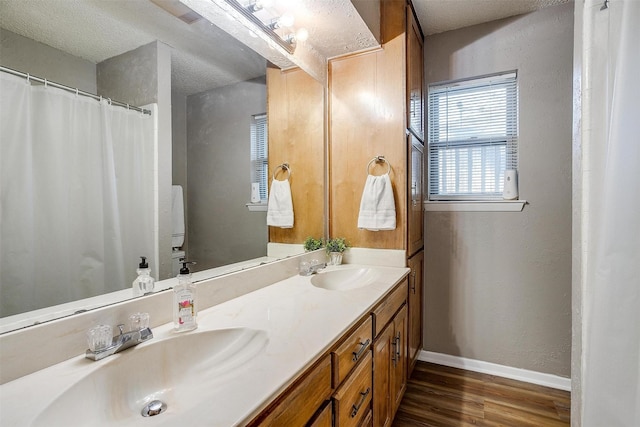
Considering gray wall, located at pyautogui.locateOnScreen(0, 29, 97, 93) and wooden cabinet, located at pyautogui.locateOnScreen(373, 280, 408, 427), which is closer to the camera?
gray wall, located at pyautogui.locateOnScreen(0, 29, 97, 93)

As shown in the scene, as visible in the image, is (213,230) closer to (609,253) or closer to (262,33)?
(262,33)

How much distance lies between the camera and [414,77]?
2027mm

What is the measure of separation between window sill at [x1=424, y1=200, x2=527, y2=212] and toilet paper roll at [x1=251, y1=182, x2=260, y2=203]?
135 centimetres

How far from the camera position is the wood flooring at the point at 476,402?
1.73m

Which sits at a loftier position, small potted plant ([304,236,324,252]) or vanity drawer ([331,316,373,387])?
small potted plant ([304,236,324,252])

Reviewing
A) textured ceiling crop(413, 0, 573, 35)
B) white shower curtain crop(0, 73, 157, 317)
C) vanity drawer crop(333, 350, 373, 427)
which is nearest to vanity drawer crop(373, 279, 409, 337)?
vanity drawer crop(333, 350, 373, 427)

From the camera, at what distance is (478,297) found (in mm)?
2219

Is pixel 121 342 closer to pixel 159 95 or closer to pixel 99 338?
pixel 99 338

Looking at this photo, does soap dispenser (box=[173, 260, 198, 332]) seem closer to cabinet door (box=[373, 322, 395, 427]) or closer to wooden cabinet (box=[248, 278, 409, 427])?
wooden cabinet (box=[248, 278, 409, 427])

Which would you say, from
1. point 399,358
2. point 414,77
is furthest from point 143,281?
point 414,77

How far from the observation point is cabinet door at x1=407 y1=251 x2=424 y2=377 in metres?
1.97

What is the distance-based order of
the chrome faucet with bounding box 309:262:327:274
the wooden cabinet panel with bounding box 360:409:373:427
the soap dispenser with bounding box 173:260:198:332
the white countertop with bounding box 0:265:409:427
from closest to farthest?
the white countertop with bounding box 0:265:409:427 < the soap dispenser with bounding box 173:260:198:332 < the wooden cabinet panel with bounding box 360:409:373:427 < the chrome faucet with bounding box 309:262:327:274

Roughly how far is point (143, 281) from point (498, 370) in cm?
232

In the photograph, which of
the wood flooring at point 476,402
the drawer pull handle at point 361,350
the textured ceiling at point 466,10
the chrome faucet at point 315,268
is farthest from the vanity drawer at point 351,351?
the textured ceiling at point 466,10
